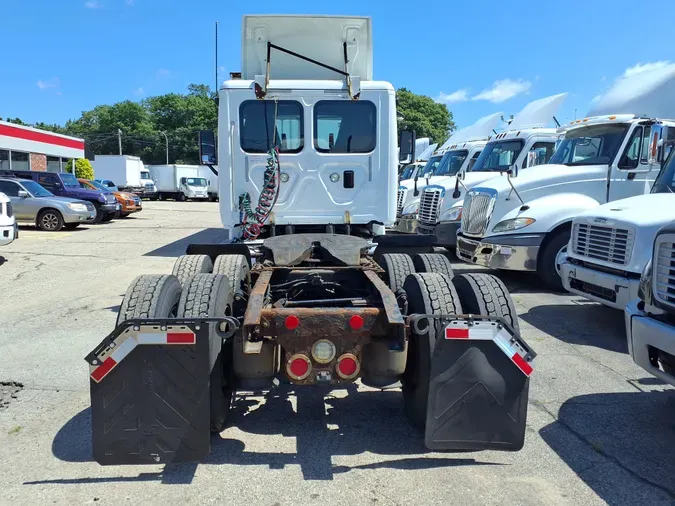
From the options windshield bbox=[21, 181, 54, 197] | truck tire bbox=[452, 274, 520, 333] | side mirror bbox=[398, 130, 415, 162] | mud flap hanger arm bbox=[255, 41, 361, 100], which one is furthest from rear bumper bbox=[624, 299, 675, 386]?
windshield bbox=[21, 181, 54, 197]

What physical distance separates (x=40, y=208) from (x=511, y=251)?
14159mm

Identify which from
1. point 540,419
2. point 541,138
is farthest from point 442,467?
point 541,138

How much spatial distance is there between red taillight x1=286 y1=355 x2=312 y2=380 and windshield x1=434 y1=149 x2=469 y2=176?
12.3 metres

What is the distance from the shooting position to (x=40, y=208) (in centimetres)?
1675

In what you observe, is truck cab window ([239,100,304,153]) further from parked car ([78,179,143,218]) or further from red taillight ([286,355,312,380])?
parked car ([78,179,143,218])

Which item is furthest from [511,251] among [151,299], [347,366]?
[151,299]

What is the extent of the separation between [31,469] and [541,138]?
1079 cm

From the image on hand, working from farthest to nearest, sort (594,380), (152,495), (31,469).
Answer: (594,380) → (31,469) → (152,495)

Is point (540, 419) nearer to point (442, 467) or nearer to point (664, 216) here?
point (442, 467)

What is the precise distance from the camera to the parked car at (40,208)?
16734mm

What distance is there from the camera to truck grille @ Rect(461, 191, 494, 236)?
9.40 meters

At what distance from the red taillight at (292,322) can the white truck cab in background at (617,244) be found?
13.5 feet

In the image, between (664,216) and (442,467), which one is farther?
(664,216)

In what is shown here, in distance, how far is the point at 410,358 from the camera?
3.69m
